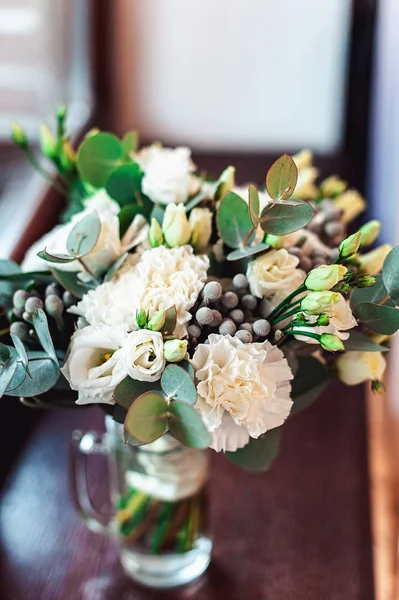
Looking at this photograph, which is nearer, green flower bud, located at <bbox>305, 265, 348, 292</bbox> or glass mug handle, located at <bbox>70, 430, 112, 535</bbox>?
green flower bud, located at <bbox>305, 265, 348, 292</bbox>

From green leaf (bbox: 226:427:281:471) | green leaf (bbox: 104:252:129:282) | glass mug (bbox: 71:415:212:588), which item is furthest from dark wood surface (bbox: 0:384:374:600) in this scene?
green leaf (bbox: 104:252:129:282)

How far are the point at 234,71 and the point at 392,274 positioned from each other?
44.1 inches

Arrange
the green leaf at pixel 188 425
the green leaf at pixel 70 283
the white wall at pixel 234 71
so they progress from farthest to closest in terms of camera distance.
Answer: the white wall at pixel 234 71 → the green leaf at pixel 70 283 → the green leaf at pixel 188 425

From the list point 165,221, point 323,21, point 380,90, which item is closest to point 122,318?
point 165,221

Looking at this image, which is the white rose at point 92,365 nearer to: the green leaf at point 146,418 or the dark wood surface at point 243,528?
the green leaf at point 146,418

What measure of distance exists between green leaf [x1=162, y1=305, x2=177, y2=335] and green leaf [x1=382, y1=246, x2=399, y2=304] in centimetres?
16

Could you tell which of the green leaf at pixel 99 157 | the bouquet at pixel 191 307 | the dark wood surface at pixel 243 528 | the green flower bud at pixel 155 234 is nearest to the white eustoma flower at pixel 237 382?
the bouquet at pixel 191 307

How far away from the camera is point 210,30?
151 centimetres

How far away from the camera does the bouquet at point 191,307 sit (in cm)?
52

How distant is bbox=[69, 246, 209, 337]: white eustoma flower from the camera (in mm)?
538

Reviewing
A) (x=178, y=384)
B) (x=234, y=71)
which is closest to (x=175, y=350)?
(x=178, y=384)

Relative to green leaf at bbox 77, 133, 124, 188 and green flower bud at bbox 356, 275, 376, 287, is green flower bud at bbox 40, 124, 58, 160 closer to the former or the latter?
green leaf at bbox 77, 133, 124, 188

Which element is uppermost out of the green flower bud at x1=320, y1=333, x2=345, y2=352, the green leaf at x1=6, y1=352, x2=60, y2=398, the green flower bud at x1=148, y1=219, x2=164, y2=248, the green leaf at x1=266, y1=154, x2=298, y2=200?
the green leaf at x1=266, y1=154, x2=298, y2=200

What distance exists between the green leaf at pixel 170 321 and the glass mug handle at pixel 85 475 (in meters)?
0.29
